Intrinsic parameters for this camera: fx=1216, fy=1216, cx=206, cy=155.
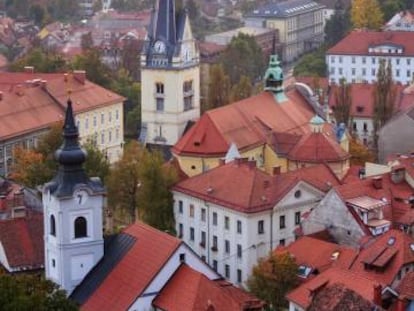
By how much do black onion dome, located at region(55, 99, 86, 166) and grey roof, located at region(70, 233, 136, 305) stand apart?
3362 millimetres

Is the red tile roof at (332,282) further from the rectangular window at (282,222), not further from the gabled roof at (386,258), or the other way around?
the rectangular window at (282,222)

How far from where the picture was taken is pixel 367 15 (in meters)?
135

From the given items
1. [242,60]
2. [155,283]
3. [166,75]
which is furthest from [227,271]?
[242,60]

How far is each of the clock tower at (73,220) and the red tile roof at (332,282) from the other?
774 centimetres

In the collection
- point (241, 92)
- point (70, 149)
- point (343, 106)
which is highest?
→ point (70, 149)

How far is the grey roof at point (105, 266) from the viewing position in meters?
45.5

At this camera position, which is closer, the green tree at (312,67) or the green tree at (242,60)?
the green tree at (312,67)

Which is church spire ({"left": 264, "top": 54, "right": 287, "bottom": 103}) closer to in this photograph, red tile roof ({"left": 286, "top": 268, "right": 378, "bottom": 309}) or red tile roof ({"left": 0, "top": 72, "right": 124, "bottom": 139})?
red tile roof ({"left": 0, "top": 72, "right": 124, "bottom": 139})

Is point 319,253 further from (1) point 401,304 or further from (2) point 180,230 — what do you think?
(2) point 180,230

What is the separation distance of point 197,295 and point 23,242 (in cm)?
1208

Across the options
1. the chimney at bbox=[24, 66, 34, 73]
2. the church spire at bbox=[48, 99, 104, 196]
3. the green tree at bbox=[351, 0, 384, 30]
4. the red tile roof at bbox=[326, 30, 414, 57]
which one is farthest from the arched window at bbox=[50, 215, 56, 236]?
the green tree at bbox=[351, 0, 384, 30]

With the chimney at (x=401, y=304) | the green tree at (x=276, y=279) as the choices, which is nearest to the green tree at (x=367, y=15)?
the green tree at (x=276, y=279)

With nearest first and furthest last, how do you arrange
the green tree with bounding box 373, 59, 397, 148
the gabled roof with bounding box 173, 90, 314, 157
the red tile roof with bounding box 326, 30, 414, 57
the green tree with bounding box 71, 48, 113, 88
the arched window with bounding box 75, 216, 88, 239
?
1. the arched window with bounding box 75, 216, 88, 239
2. the gabled roof with bounding box 173, 90, 314, 157
3. the green tree with bounding box 373, 59, 397, 148
4. the green tree with bounding box 71, 48, 113, 88
5. the red tile roof with bounding box 326, 30, 414, 57

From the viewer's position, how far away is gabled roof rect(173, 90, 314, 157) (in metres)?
67.1
